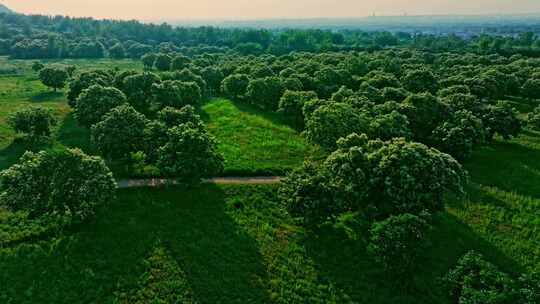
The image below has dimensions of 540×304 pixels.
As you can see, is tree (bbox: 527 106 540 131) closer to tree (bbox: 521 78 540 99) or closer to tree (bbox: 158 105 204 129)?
tree (bbox: 521 78 540 99)

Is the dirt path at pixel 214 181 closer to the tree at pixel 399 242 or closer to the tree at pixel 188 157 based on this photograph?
the tree at pixel 188 157

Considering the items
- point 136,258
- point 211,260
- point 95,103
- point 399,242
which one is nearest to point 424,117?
point 399,242

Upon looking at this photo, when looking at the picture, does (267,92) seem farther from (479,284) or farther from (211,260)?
(479,284)

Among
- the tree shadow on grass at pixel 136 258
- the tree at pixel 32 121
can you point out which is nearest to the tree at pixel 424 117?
the tree shadow on grass at pixel 136 258

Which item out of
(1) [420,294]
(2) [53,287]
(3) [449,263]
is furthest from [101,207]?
(3) [449,263]

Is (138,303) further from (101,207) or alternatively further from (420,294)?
(420,294)
